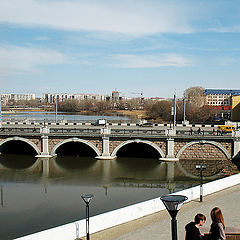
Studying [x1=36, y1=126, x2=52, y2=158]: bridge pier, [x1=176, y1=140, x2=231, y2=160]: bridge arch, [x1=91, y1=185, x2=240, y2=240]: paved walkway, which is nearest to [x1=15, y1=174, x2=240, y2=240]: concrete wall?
[x1=91, y1=185, x2=240, y2=240]: paved walkway

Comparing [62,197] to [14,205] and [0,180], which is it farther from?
[0,180]

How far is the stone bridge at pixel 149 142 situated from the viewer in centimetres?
3481

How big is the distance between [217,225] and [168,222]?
5.71 meters

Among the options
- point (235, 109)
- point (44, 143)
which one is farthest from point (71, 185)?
point (235, 109)

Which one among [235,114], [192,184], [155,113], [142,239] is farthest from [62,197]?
[155,113]

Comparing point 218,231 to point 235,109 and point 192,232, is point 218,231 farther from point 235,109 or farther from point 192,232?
point 235,109

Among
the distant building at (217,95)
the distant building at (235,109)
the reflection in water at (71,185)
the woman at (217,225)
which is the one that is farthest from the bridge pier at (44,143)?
the distant building at (217,95)

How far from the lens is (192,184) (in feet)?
91.4

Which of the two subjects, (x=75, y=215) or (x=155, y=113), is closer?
(x=75, y=215)

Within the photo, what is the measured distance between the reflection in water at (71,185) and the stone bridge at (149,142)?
1.26 m

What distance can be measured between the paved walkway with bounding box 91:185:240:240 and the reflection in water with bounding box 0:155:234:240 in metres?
6.31

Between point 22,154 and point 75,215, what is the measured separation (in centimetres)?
2314

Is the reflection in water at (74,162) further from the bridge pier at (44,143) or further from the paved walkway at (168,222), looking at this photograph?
the paved walkway at (168,222)

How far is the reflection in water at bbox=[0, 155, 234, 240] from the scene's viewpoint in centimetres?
1947
